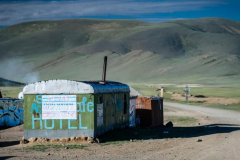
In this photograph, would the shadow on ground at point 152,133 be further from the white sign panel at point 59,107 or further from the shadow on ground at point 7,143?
the shadow on ground at point 7,143

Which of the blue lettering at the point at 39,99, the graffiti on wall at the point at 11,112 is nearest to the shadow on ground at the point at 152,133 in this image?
the blue lettering at the point at 39,99

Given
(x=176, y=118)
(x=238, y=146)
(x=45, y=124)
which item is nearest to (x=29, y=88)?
(x=45, y=124)

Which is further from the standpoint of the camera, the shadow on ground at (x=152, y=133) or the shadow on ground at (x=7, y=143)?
the shadow on ground at (x=152, y=133)

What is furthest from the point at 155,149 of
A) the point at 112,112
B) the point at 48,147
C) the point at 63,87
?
the point at 112,112

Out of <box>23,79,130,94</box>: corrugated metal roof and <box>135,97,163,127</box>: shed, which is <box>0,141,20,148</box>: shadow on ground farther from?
<box>135,97,163,127</box>: shed

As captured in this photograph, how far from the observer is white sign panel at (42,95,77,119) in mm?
20766

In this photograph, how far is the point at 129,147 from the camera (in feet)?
63.0

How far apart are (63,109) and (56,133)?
1008mm

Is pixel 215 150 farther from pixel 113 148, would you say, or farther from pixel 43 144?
pixel 43 144

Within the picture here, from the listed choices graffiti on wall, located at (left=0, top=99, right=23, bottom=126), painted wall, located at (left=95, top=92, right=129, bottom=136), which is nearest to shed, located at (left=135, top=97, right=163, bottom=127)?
painted wall, located at (left=95, top=92, right=129, bottom=136)

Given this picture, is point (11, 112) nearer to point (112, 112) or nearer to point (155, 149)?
point (112, 112)

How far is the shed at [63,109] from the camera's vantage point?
2058 cm

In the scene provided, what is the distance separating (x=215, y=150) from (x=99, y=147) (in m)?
4.24

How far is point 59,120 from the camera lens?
68.5 ft
